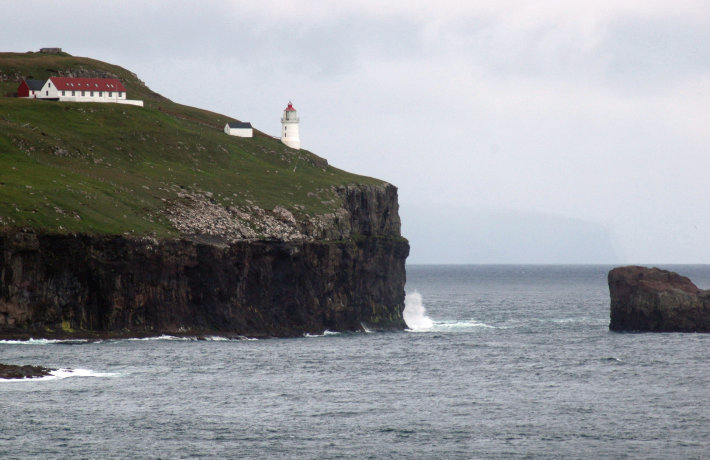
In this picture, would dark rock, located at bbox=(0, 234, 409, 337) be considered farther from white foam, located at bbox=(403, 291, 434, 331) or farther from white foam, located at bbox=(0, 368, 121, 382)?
white foam, located at bbox=(0, 368, 121, 382)

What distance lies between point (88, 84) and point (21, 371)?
10047 centimetres

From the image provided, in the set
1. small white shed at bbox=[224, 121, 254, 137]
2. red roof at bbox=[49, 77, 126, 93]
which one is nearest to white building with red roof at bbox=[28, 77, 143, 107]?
red roof at bbox=[49, 77, 126, 93]

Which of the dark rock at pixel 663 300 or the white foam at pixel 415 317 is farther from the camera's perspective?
the white foam at pixel 415 317

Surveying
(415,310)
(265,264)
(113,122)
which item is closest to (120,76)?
(113,122)

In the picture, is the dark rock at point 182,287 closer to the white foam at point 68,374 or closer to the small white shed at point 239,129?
the white foam at point 68,374

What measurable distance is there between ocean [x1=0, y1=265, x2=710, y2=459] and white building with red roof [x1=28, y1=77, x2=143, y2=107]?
237 ft

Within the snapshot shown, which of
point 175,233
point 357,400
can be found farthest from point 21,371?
point 175,233

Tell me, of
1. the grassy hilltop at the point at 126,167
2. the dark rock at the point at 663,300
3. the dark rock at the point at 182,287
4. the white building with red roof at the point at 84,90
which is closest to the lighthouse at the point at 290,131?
the grassy hilltop at the point at 126,167

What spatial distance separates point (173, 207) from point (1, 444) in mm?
65541

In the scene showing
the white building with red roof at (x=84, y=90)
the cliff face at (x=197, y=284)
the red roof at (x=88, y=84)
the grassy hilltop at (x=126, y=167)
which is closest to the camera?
the cliff face at (x=197, y=284)

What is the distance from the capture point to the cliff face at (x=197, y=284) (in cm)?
9631

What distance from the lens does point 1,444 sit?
5253 centimetres

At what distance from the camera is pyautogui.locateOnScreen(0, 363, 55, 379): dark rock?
71006mm

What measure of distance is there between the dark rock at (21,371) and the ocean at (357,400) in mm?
1343
